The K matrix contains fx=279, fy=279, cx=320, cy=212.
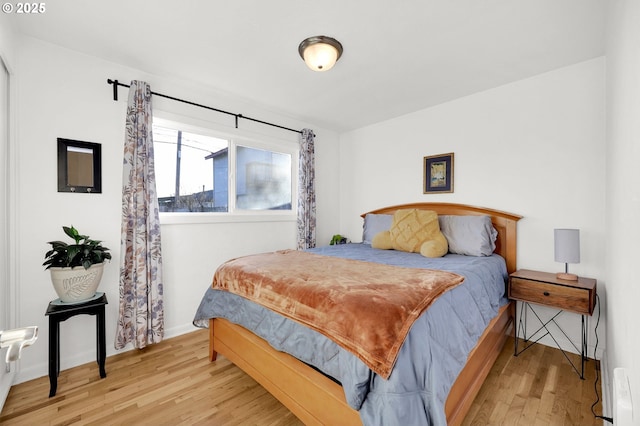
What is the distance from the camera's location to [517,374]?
2078mm

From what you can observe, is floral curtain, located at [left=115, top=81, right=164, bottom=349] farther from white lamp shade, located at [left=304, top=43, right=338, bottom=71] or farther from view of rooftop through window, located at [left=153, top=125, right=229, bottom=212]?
white lamp shade, located at [left=304, top=43, right=338, bottom=71]

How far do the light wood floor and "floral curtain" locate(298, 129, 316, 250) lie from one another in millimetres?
1832

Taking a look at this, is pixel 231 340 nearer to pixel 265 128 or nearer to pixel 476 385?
pixel 476 385

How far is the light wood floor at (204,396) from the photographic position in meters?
1.64

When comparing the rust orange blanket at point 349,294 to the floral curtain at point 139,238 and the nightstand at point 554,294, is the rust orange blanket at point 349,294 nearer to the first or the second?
the floral curtain at point 139,238

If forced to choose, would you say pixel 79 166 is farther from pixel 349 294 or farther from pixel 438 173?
pixel 438 173

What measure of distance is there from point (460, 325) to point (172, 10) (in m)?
2.57

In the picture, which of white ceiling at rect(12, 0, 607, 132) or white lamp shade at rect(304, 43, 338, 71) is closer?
white ceiling at rect(12, 0, 607, 132)

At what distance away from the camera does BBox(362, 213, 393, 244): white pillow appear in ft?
11.2

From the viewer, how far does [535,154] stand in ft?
8.61

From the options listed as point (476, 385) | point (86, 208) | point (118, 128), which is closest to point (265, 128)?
point (118, 128)

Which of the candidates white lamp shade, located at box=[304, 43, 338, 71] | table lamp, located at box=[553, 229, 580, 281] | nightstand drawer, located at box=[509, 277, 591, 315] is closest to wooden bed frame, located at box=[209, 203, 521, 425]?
nightstand drawer, located at box=[509, 277, 591, 315]

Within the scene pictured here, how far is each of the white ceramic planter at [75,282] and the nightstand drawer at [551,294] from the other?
3314mm

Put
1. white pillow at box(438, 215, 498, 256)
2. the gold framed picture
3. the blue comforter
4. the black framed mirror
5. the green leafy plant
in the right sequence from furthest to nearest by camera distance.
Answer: the gold framed picture < white pillow at box(438, 215, 498, 256) < the black framed mirror < the green leafy plant < the blue comforter
